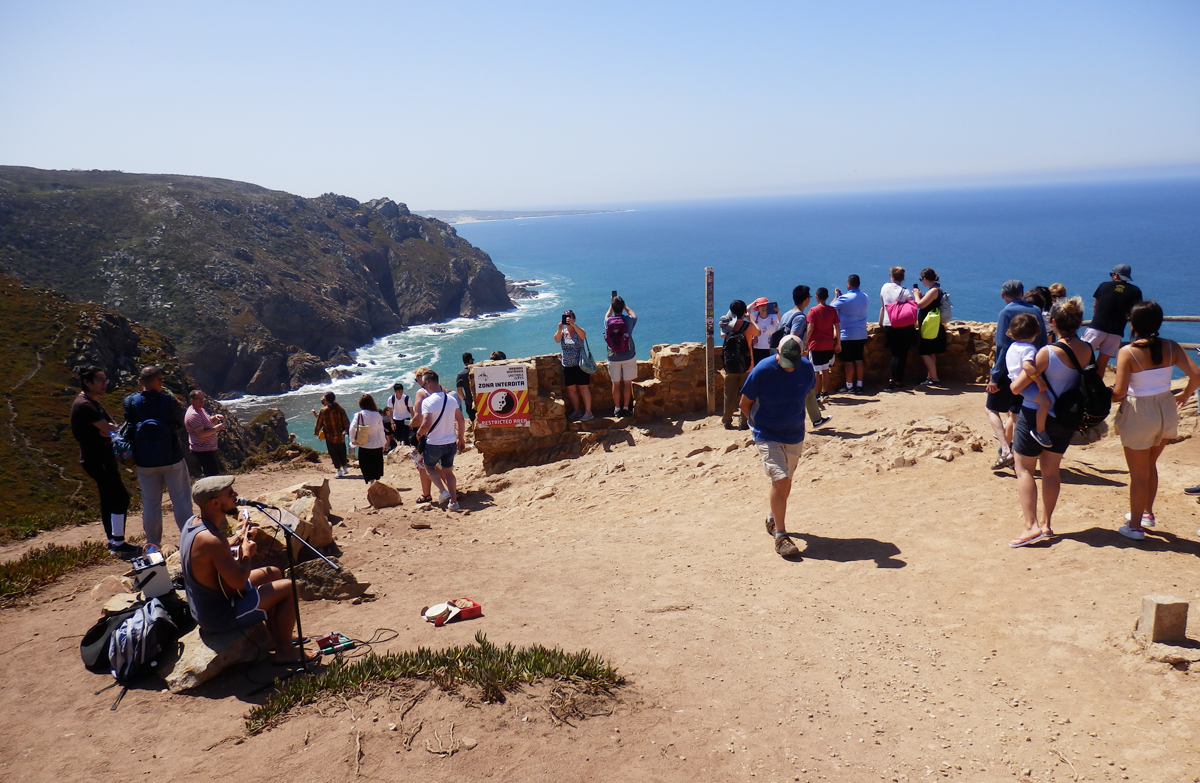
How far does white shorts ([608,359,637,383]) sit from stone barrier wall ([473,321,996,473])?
30 cm

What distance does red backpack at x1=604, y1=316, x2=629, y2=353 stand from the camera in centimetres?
1209

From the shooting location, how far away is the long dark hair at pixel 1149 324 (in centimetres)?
557

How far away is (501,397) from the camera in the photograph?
1241 centimetres

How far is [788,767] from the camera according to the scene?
153 inches

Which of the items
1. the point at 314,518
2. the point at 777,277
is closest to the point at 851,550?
the point at 314,518

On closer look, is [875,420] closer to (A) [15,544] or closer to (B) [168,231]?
(A) [15,544]

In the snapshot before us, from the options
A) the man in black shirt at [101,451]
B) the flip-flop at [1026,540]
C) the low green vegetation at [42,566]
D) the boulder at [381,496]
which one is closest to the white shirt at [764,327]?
the flip-flop at [1026,540]

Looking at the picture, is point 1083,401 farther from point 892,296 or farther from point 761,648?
point 892,296

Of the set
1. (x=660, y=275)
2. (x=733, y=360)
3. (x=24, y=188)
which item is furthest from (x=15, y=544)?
(x=660, y=275)

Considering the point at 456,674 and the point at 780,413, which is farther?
the point at 780,413

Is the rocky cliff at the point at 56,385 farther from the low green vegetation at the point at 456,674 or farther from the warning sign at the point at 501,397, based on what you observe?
the low green vegetation at the point at 456,674

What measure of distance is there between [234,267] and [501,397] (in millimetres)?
96123

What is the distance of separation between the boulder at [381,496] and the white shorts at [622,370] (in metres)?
4.38

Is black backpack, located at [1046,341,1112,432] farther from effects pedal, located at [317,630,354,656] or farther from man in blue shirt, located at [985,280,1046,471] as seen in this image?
effects pedal, located at [317,630,354,656]
